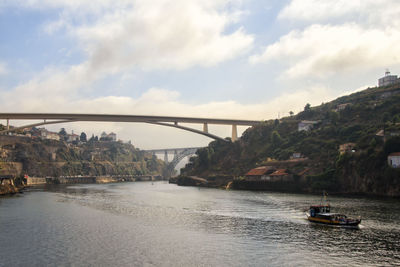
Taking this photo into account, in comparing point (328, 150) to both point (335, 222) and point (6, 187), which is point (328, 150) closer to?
point (335, 222)

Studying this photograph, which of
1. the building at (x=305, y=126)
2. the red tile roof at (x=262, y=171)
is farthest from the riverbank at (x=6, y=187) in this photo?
the building at (x=305, y=126)

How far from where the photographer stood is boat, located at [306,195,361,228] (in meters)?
33.4

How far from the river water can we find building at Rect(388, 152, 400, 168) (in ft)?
45.0

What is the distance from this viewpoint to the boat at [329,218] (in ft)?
109

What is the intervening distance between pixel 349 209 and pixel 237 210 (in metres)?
13.2

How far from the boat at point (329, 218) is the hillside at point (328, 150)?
24115 mm

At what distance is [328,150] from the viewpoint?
3063 inches

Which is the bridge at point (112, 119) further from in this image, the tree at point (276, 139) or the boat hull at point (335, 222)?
the boat hull at point (335, 222)

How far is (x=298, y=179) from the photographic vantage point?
2864 inches

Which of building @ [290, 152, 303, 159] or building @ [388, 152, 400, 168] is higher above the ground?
building @ [290, 152, 303, 159]

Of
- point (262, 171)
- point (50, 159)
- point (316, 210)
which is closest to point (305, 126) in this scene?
point (262, 171)

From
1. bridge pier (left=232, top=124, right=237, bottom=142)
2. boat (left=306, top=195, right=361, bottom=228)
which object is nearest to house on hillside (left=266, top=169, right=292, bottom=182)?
boat (left=306, top=195, right=361, bottom=228)

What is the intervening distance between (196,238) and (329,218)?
13.8 meters

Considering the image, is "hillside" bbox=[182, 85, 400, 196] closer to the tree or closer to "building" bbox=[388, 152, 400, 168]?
the tree
